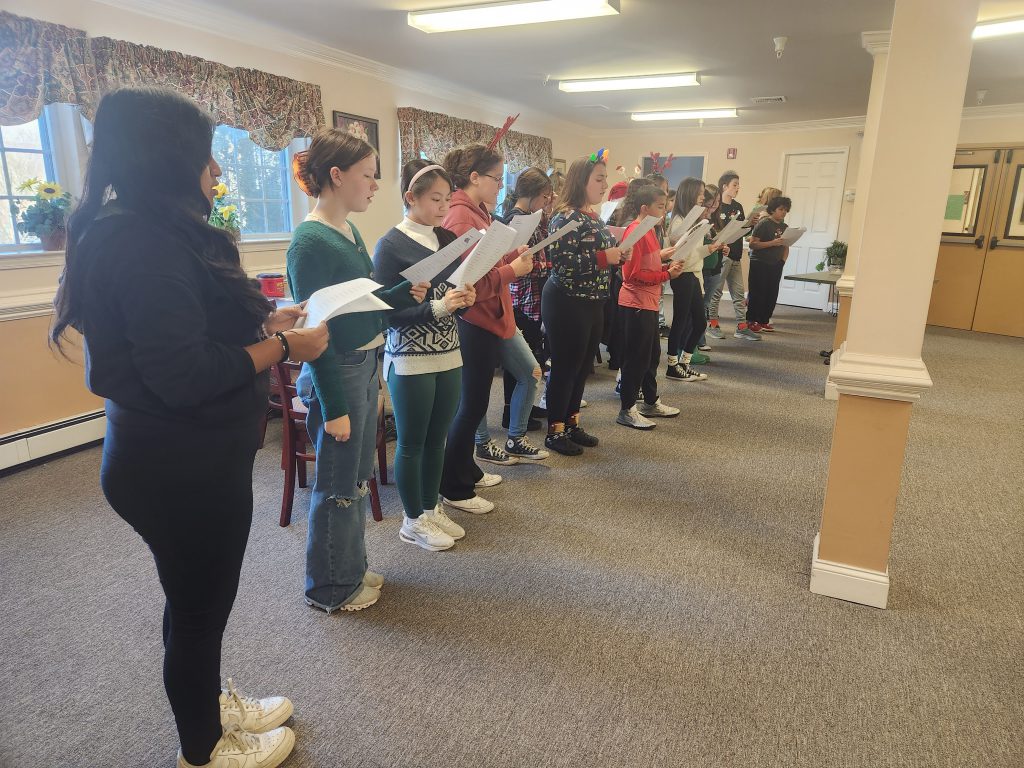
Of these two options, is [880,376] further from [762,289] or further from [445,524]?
[762,289]

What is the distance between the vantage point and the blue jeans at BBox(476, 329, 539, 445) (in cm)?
274

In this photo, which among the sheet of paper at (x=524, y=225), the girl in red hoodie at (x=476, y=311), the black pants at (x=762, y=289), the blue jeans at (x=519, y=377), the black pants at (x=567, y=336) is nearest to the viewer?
the sheet of paper at (x=524, y=225)

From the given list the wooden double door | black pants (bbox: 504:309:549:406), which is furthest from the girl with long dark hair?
the wooden double door

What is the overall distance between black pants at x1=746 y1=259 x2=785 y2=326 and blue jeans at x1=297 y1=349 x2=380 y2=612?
17.4ft

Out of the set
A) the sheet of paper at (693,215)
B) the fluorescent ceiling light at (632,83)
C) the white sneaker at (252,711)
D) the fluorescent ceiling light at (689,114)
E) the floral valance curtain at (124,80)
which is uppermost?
the fluorescent ceiling light at (689,114)

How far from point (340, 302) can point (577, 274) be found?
5.75 ft

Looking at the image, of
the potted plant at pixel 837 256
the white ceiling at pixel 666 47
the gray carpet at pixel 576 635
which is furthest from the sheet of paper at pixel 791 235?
the gray carpet at pixel 576 635

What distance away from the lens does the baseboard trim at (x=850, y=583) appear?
2.02 m

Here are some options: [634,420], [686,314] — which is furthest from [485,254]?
[686,314]

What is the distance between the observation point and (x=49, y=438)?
3168 millimetres

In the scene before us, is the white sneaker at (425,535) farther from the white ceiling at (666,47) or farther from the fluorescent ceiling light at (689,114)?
the fluorescent ceiling light at (689,114)

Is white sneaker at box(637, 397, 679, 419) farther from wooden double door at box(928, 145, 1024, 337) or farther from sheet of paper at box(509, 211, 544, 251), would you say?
wooden double door at box(928, 145, 1024, 337)

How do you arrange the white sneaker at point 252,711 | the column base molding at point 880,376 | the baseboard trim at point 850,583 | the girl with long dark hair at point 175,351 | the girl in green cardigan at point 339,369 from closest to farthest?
1. the girl with long dark hair at point 175,351
2. the white sneaker at point 252,711
3. the girl in green cardigan at point 339,369
4. the column base molding at point 880,376
5. the baseboard trim at point 850,583

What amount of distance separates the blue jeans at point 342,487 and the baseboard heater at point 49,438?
2076mm
